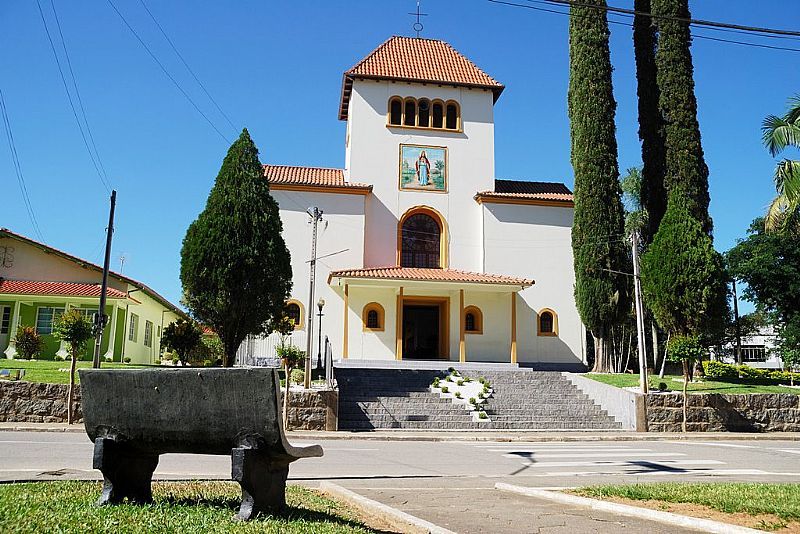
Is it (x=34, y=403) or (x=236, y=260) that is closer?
(x=34, y=403)

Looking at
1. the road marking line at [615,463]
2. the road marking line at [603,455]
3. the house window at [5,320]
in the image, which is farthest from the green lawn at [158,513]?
the house window at [5,320]

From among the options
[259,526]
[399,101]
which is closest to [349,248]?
[399,101]

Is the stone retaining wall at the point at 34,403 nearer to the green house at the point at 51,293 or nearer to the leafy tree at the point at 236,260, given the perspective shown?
the leafy tree at the point at 236,260

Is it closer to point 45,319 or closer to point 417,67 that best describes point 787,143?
point 417,67

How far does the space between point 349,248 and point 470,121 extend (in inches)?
328

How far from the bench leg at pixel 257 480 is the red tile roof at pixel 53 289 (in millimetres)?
25882

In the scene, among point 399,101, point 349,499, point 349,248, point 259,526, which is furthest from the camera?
point 399,101

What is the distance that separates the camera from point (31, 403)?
1847 cm

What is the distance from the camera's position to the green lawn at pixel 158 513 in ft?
14.9

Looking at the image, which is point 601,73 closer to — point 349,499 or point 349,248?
point 349,248

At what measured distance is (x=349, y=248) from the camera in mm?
29703

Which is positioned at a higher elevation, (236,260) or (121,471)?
(236,260)

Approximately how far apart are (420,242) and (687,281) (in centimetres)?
1142

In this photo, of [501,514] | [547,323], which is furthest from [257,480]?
[547,323]
